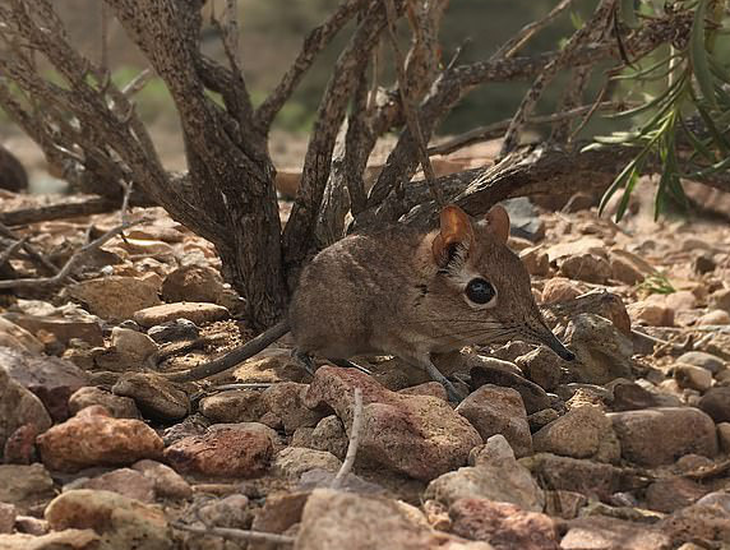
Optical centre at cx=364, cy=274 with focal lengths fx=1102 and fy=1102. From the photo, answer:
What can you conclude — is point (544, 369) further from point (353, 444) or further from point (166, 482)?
point (166, 482)

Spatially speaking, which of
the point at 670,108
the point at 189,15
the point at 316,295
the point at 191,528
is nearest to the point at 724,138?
the point at 670,108

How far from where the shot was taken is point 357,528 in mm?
2555

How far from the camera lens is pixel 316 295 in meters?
4.57

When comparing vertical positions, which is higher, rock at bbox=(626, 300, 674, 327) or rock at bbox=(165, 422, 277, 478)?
rock at bbox=(626, 300, 674, 327)

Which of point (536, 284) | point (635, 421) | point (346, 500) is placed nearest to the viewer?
point (346, 500)

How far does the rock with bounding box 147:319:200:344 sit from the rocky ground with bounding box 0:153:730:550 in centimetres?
1

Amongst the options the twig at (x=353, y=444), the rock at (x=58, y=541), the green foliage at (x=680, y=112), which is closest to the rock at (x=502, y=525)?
the twig at (x=353, y=444)

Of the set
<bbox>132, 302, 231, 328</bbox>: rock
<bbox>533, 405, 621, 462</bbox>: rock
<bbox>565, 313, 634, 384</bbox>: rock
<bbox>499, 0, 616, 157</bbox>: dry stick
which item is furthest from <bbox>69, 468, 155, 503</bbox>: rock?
<bbox>499, 0, 616, 157</bbox>: dry stick

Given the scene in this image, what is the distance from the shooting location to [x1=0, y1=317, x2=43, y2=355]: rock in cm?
383

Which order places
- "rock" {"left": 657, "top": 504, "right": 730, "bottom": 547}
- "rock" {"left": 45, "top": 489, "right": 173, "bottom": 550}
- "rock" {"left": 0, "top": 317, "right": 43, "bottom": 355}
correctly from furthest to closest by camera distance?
"rock" {"left": 0, "top": 317, "right": 43, "bottom": 355}, "rock" {"left": 657, "top": 504, "right": 730, "bottom": 547}, "rock" {"left": 45, "top": 489, "right": 173, "bottom": 550}

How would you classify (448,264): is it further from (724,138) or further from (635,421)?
(724,138)

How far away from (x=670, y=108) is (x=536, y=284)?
153 centimetres

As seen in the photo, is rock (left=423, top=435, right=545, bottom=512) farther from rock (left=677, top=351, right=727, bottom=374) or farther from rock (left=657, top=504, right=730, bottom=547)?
rock (left=677, top=351, right=727, bottom=374)

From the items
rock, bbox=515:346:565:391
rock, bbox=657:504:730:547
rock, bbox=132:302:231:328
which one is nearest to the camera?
rock, bbox=657:504:730:547
